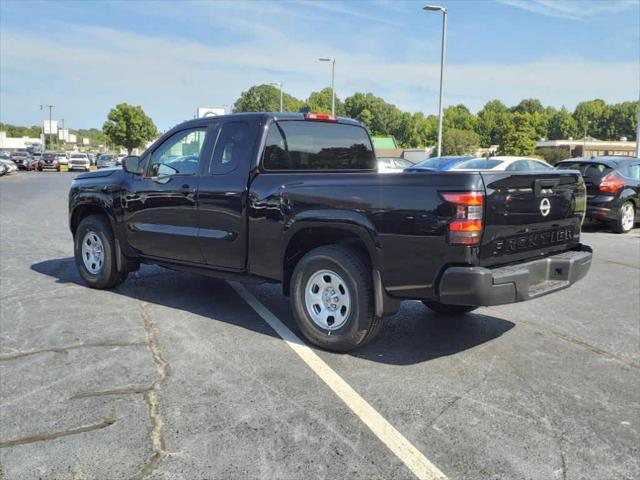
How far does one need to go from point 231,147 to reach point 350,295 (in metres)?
1.88

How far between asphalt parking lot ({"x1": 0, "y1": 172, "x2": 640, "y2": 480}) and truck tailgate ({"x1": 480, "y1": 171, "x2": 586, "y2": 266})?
2.93ft

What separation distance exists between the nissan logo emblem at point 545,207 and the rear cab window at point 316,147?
80.5 inches

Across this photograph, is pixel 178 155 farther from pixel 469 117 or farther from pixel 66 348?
pixel 469 117

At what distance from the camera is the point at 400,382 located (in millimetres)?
3959

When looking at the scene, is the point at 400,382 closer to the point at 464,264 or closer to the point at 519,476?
the point at 464,264

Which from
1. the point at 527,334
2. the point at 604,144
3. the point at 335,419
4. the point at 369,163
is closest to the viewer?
the point at 335,419

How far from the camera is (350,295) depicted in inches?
171

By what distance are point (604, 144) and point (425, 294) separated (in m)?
131

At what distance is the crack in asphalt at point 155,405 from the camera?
287 cm

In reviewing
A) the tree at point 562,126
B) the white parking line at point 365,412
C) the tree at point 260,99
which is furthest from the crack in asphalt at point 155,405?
the tree at point 562,126

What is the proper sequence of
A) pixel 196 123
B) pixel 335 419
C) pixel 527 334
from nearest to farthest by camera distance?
pixel 335 419, pixel 527 334, pixel 196 123

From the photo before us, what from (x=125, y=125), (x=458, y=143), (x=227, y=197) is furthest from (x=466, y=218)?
(x=125, y=125)

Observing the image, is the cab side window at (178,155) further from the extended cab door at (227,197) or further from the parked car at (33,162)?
the parked car at (33,162)

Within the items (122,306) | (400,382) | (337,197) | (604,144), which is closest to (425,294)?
(400,382)
